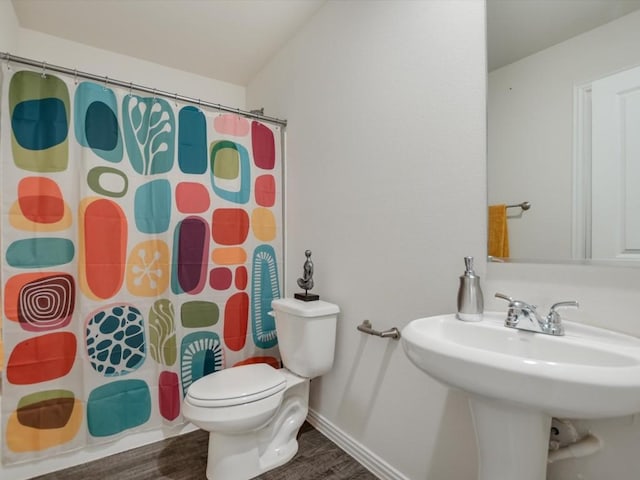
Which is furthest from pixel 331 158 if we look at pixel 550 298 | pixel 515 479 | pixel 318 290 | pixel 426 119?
pixel 515 479

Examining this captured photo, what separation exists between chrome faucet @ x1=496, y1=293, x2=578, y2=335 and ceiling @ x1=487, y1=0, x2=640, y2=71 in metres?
0.77

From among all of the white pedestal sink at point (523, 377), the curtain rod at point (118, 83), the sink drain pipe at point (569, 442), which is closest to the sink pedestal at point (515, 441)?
the white pedestal sink at point (523, 377)

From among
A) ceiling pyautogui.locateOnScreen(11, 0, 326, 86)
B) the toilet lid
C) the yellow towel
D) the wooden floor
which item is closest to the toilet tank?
the toilet lid

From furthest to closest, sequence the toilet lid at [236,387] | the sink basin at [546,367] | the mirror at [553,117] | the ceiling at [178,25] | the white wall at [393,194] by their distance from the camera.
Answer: the ceiling at [178,25] < the toilet lid at [236,387] < the white wall at [393,194] < the mirror at [553,117] < the sink basin at [546,367]

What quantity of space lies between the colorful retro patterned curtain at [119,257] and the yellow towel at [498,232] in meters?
1.34

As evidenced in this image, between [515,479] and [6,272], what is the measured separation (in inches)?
77.4

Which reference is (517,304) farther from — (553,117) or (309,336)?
(309,336)

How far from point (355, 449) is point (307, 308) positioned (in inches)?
27.8

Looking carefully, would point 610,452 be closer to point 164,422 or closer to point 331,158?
point 331,158

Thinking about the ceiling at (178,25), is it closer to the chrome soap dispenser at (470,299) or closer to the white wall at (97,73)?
the white wall at (97,73)

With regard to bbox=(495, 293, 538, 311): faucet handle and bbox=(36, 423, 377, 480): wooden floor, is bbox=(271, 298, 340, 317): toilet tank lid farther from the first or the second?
bbox=(495, 293, 538, 311): faucet handle

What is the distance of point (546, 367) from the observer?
1.92 ft

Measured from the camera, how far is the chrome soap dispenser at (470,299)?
3.22ft

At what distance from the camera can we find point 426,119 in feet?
4.08
